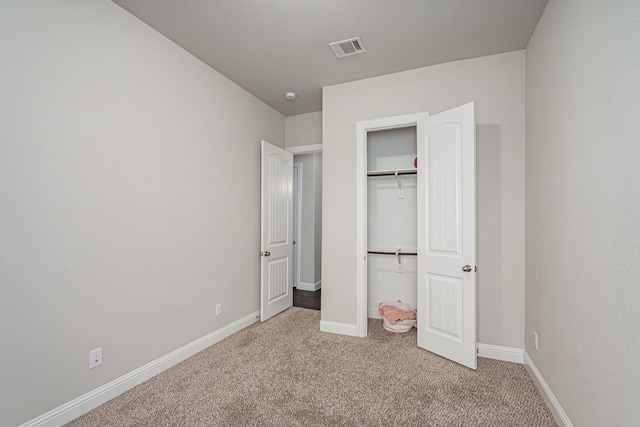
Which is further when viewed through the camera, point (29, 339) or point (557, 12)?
point (557, 12)

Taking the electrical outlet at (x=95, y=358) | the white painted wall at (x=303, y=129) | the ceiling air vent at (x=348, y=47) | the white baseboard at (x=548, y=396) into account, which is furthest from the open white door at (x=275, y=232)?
the white baseboard at (x=548, y=396)

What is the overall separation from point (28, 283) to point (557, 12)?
145 inches

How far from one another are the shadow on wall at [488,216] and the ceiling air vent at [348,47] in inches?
53.1

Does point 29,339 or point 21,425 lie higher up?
point 29,339

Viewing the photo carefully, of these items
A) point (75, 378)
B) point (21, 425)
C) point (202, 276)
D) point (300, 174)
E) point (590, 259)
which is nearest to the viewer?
point (590, 259)

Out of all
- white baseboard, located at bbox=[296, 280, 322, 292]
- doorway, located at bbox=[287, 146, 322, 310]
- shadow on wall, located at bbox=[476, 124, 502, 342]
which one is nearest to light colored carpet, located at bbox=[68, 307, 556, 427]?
shadow on wall, located at bbox=[476, 124, 502, 342]

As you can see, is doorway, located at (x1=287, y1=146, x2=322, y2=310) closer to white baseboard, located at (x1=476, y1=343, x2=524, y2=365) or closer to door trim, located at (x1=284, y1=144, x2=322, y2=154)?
door trim, located at (x1=284, y1=144, x2=322, y2=154)

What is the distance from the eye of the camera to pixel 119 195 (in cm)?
222

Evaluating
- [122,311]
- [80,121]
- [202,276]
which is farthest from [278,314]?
[80,121]

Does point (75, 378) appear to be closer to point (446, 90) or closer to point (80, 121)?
point (80, 121)

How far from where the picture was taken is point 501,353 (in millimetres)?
2748

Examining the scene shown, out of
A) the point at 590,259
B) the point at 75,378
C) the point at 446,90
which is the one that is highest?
the point at 446,90

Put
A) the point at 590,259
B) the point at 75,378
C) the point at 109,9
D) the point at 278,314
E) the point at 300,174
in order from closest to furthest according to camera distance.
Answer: the point at 590,259 < the point at 75,378 < the point at 109,9 < the point at 278,314 < the point at 300,174

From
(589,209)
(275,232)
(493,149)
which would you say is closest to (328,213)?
(275,232)
